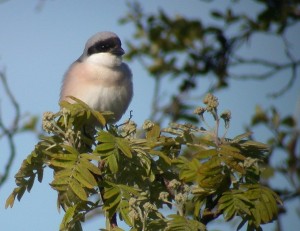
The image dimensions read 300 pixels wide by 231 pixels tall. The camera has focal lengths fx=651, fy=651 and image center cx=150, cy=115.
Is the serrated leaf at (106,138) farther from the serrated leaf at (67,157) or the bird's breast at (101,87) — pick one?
the bird's breast at (101,87)

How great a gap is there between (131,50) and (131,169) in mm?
3928

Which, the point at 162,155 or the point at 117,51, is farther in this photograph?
the point at 117,51

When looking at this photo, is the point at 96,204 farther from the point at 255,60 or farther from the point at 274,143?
the point at 255,60

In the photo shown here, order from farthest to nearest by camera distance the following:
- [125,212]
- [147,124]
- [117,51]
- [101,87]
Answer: [117,51]
[101,87]
[147,124]
[125,212]

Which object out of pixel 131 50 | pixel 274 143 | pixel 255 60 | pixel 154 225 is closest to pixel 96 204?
pixel 154 225

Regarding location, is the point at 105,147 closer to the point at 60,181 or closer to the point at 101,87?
the point at 60,181

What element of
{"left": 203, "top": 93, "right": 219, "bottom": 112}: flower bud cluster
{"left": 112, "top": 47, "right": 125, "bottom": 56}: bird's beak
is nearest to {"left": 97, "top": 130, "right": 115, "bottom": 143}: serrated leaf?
{"left": 203, "top": 93, "right": 219, "bottom": 112}: flower bud cluster

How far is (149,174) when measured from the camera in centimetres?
282

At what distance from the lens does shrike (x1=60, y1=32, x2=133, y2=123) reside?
4656mm

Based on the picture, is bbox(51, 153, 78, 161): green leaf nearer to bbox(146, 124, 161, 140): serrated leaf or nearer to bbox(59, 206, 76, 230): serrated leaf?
bbox(59, 206, 76, 230): serrated leaf

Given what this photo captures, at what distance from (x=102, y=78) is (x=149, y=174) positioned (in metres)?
2.08

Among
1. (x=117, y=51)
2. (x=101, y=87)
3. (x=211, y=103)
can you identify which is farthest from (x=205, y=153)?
(x=117, y=51)

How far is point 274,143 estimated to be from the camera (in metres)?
4.56

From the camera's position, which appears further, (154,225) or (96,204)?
(96,204)
